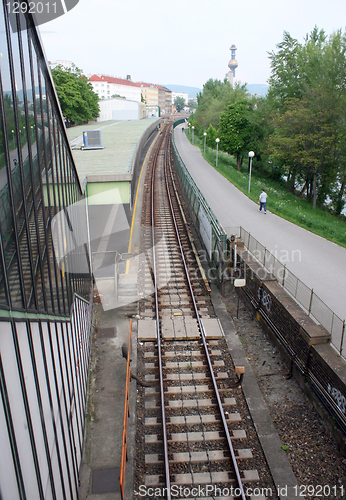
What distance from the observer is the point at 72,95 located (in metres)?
50.0

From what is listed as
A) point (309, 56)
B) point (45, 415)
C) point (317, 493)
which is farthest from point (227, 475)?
point (309, 56)

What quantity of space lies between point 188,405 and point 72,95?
50.4 metres

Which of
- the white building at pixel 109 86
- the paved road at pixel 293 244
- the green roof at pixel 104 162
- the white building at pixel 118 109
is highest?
the white building at pixel 109 86

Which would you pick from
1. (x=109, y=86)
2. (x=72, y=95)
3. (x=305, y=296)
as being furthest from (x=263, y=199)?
(x=109, y=86)

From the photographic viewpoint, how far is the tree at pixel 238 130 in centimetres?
3694

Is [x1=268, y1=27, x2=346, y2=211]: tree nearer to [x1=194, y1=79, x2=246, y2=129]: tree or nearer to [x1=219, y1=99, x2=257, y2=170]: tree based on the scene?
[x1=219, y1=99, x2=257, y2=170]: tree

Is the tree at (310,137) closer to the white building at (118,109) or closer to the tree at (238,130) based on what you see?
the tree at (238,130)

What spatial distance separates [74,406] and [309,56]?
103ft

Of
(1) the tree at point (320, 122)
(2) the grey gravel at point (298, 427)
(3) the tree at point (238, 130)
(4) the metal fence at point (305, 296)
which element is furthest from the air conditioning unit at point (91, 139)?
(3) the tree at point (238, 130)

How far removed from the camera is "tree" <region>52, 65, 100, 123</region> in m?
48.7

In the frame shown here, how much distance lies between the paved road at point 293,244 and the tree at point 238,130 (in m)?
13.3

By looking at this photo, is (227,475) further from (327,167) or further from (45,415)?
(327,167)

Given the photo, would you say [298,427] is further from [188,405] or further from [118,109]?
[118,109]

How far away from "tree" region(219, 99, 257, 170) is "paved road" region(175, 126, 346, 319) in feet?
43.5
